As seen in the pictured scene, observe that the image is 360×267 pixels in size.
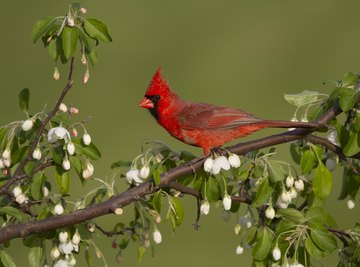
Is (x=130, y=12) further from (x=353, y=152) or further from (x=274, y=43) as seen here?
(x=353, y=152)

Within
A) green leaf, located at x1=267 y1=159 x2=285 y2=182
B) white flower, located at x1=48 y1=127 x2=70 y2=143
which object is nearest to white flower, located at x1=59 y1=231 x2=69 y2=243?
white flower, located at x1=48 y1=127 x2=70 y2=143

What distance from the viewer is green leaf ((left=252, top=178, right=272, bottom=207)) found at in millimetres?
2504

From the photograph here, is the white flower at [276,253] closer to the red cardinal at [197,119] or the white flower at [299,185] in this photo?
the white flower at [299,185]

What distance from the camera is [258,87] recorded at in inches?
346

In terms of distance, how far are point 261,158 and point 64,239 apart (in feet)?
1.95

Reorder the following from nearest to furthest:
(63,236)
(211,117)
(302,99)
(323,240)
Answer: (323,240) → (63,236) → (302,99) → (211,117)

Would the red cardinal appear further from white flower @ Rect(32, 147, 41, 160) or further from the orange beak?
white flower @ Rect(32, 147, 41, 160)

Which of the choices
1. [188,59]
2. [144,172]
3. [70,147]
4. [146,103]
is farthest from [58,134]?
[188,59]

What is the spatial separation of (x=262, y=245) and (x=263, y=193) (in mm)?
141

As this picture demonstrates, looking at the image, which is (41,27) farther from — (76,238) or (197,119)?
(197,119)

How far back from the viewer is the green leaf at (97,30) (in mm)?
2498

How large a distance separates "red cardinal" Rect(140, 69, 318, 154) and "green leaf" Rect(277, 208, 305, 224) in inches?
28.7

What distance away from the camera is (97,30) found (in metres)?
2.50

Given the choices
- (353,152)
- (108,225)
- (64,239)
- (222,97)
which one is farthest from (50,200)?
(222,97)
